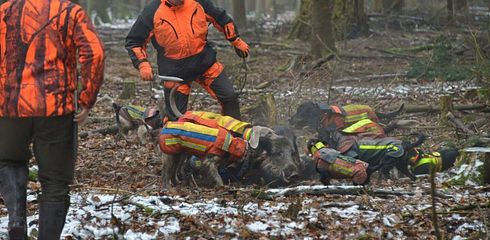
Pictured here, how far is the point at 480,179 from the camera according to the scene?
739cm

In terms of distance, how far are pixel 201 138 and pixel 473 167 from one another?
8.45ft

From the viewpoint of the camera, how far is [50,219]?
5.24 m

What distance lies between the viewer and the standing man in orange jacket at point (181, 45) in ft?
28.5

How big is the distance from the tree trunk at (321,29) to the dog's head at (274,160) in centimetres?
895

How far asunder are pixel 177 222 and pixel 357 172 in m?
1.96

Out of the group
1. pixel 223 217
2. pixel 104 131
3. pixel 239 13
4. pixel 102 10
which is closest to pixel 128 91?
pixel 104 131

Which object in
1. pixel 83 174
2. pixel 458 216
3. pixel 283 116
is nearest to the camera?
pixel 458 216

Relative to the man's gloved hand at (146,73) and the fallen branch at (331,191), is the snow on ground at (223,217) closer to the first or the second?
the fallen branch at (331,191)

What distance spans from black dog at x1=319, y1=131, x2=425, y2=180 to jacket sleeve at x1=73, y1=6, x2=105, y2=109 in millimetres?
3129

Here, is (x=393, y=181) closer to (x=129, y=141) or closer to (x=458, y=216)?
(x=458, y=216)

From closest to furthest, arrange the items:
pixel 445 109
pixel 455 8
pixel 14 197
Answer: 1. pixel 14 197
2. pixel 445 109
3. pixel 455 8

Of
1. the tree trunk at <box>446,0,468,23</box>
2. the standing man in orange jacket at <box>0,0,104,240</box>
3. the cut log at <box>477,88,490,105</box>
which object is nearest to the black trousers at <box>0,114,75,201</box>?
the standing man in orange jacket at <box>0,0,104,240</box>

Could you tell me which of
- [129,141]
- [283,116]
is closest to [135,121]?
[129,141]

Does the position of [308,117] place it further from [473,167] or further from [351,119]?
[473,167]
